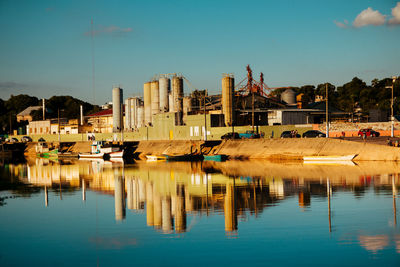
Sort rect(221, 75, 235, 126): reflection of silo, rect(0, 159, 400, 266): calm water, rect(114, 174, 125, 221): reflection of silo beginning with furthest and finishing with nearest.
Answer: rect(221, 75, 235, 126): reflection of silo
rect(114, 174, 125, 221): reflection of silo
rect(0, 159, 400, 266): calm water

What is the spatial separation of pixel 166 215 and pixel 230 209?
4.04 meters

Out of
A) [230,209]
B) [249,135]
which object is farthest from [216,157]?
[230,209]

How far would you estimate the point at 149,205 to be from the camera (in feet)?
106

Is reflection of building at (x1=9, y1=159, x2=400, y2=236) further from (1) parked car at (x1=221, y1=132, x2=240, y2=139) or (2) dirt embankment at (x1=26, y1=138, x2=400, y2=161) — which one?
(1) parked car at (x1=221, y1=132, x2=240, y2=139)

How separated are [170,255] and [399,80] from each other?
446 feet

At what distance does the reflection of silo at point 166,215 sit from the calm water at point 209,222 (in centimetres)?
6

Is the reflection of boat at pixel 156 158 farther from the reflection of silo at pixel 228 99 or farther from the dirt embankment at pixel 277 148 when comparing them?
the reflection of silo at pixel 228 99

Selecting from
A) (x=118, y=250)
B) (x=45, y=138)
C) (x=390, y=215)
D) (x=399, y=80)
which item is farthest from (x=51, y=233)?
(x=399, y=80)

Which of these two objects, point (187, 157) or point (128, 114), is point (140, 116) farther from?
point (187, 157)

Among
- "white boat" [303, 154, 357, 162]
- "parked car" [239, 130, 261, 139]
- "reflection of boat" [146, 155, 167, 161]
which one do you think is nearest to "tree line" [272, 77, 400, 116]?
"parked car" [239, 130, 261, 139]

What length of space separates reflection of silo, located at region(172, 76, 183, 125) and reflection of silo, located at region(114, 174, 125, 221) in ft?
139

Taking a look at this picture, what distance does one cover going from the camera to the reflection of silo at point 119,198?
2932 cm

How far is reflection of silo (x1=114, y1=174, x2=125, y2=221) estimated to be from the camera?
2932 cm

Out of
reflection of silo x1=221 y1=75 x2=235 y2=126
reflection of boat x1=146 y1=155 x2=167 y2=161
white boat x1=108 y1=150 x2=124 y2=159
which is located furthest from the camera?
white boat x1=108 y1=150 x2=124 y2=159
